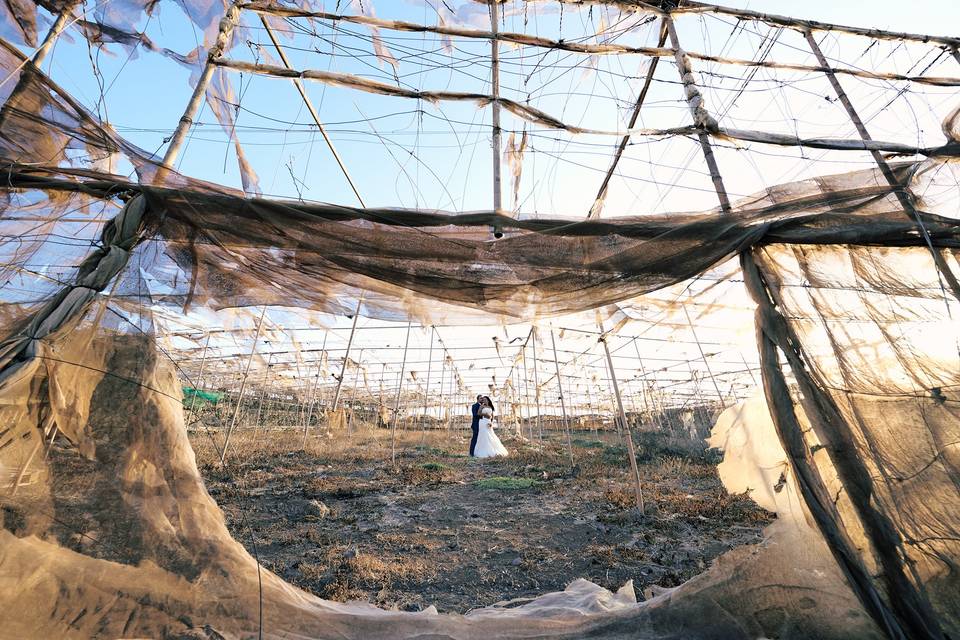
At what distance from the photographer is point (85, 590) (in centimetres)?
195

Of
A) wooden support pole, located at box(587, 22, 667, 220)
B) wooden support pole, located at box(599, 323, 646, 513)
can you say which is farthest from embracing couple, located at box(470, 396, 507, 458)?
wooden support pole, located at box(587, 22, 667, 220)

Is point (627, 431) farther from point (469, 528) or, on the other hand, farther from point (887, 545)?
point (887, 545)

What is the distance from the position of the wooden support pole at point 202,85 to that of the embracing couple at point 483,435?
10.3 m

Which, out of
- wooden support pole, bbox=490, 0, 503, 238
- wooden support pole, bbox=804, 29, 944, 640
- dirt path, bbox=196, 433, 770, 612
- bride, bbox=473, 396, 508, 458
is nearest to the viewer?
wooden support pole, bbox=804, 29, 944, 640

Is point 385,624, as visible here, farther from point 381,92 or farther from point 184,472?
point 381,92

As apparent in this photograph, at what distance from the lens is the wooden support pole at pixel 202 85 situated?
3.47 metres

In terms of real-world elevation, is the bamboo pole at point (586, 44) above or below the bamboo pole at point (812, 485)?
above

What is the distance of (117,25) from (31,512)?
5.06m

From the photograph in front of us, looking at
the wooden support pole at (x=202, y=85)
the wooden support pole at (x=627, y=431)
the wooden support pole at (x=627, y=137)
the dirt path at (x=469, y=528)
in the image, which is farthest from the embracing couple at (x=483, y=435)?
the wooden support pole at (x=202, y=85)

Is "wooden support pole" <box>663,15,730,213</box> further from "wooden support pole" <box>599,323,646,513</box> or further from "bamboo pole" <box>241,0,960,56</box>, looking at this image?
"wooden support pole" <box>599,323,646,513</box>

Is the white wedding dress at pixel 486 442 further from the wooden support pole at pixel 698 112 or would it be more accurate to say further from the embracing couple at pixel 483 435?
the wooden support pole at pixel 698 112

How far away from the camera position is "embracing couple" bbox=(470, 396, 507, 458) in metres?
12.6

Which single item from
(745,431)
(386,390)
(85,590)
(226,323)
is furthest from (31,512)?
(386,390)

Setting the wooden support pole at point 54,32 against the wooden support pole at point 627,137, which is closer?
the wooden support pole at point 54,32
